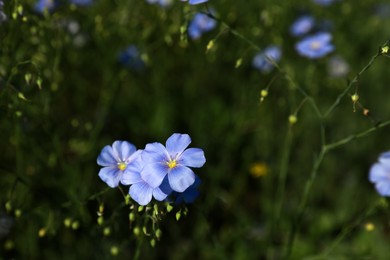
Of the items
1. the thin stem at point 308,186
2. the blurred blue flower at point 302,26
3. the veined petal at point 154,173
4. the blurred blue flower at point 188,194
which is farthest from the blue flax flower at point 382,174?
the blurred blue flower at point 302,26

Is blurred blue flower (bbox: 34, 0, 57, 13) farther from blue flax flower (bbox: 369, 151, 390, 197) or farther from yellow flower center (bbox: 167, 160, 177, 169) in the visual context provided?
blue flax flower (bbox: 369, 151, 390, 197)

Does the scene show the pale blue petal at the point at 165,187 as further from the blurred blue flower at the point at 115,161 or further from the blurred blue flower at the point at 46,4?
the blurred blue flower at the point at 46,4

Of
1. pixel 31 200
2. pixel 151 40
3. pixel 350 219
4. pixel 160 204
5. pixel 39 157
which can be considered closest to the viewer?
pixel 160 204

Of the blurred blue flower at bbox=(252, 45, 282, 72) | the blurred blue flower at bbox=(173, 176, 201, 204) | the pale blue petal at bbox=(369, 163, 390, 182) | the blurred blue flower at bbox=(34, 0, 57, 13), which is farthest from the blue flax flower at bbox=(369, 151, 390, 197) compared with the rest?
the blurred blue flower at bbox=(34, 0, 57, 13)

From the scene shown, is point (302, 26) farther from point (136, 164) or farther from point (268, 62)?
point (136, 164)

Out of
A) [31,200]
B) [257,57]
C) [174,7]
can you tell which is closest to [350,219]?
[257,57]

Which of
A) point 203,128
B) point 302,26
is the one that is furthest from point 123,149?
point 302,26

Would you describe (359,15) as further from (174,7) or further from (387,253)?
(387,253)
